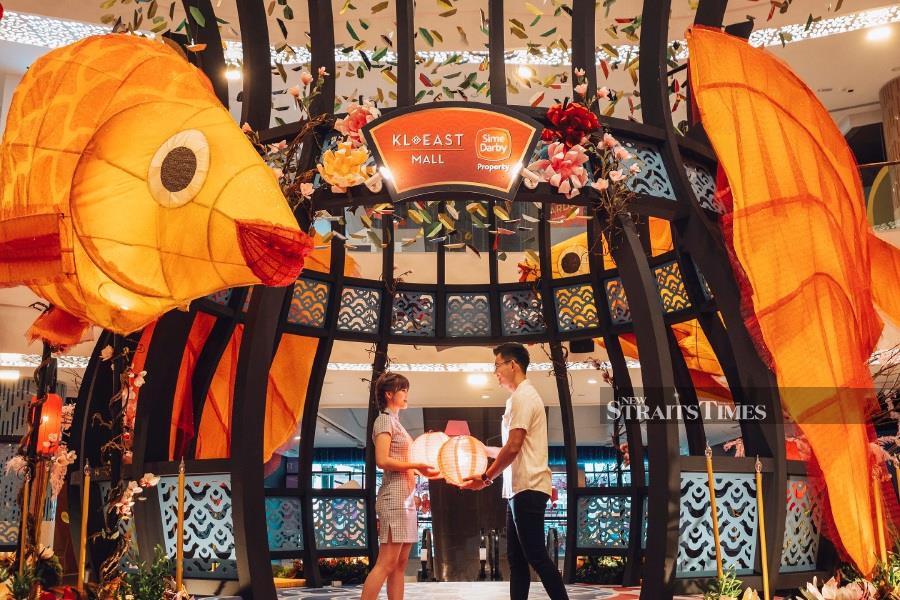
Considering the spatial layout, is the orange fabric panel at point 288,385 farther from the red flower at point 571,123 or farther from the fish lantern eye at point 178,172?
the red flower at point 571,123

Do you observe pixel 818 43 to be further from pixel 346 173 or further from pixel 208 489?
pixel 208 489

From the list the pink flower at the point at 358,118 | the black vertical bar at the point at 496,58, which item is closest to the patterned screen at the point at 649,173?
the black vertical bar at the point at 496,58

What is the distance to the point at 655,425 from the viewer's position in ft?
12.5

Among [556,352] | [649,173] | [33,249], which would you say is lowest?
[556,352]

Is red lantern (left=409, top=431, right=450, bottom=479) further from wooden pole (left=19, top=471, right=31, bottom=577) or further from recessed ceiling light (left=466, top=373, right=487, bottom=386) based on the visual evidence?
recessed ceiling light (left=466, top=373, right=487, bottom=386)

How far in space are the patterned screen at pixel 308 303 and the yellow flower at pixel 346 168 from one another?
184 centimetres

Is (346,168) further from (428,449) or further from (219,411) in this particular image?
(219,411)

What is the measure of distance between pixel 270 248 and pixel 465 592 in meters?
2.81

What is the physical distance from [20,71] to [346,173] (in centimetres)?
642

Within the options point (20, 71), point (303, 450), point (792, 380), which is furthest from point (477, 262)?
point (792, 380)

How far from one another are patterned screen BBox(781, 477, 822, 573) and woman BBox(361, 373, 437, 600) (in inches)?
65.8

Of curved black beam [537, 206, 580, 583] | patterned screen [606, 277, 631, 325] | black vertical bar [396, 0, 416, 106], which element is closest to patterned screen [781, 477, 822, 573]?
patterned screen [606, 277, 631, 325]

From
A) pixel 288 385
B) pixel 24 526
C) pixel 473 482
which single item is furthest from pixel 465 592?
pixel 24 526

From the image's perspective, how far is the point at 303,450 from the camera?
594 centimetres
